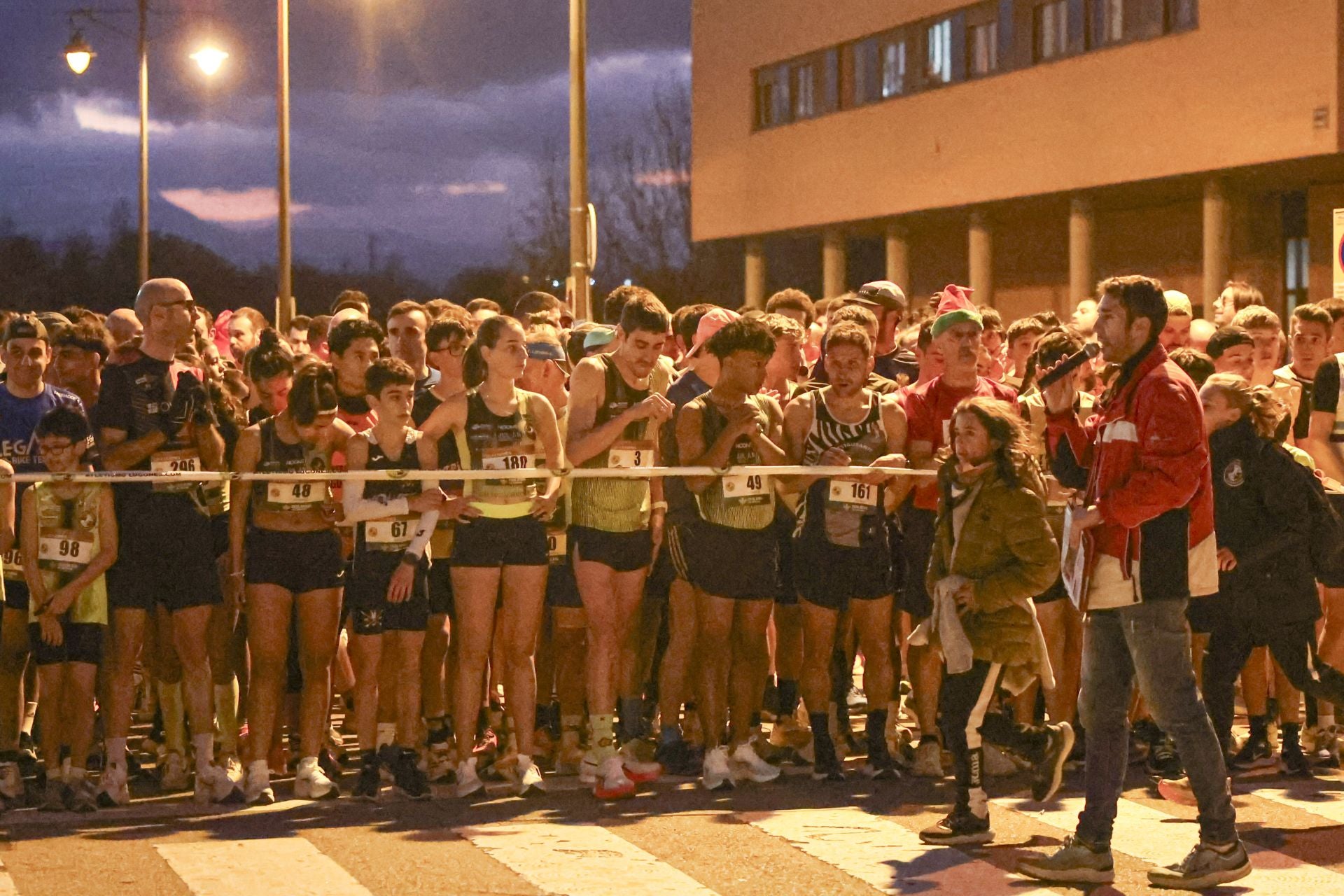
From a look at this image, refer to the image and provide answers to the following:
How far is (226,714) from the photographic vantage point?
32.7 ft

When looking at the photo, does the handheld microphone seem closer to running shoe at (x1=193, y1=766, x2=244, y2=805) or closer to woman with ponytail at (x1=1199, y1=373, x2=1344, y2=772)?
woman with ponytail at (x1=1199, y1=373, x2=1344, y2=772)

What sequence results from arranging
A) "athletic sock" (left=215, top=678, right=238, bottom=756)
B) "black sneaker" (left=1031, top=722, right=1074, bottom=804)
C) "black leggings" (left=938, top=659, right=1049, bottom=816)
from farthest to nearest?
1. "athletic sock" (left=215, top=678, right=238, bottom=756)
2. "black leggings" (left=938, top=659, right=1049, bottom=816)
3. "black sneaker" (left=1031, top=722, right=1074, bottom=804)

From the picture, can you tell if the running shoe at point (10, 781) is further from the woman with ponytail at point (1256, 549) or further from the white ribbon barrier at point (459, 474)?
the woman with ponytail at point (1256, 549)

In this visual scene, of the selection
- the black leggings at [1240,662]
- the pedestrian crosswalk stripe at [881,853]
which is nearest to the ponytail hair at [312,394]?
the pedestrian crosswalk stripe at [881,853]

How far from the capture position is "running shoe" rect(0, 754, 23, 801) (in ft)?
30.4

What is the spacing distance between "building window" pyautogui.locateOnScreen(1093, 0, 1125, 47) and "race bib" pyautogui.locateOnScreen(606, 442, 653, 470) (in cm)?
2458

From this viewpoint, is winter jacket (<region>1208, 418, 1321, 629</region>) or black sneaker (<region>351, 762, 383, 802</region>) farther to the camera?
winter jacket (<region>1208, 418, 1321, 629</region>)

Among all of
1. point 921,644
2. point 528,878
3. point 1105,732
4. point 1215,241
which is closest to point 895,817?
point 921,644

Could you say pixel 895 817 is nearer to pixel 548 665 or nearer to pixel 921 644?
pixel 921 644

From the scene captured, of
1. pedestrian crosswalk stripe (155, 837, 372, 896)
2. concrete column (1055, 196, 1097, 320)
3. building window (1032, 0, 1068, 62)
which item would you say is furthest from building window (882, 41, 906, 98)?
pedestrian crosswalk stripe (155, 837, 372, 896)

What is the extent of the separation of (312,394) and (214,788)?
185cm

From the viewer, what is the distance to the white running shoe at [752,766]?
32.2 feet

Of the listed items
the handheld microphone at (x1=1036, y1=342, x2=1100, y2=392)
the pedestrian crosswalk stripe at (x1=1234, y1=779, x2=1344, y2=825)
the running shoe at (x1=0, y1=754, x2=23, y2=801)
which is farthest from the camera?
the running shoe at (x1=0, y1=754, x2=23, y2=801)

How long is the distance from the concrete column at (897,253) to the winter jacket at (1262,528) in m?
31.0
